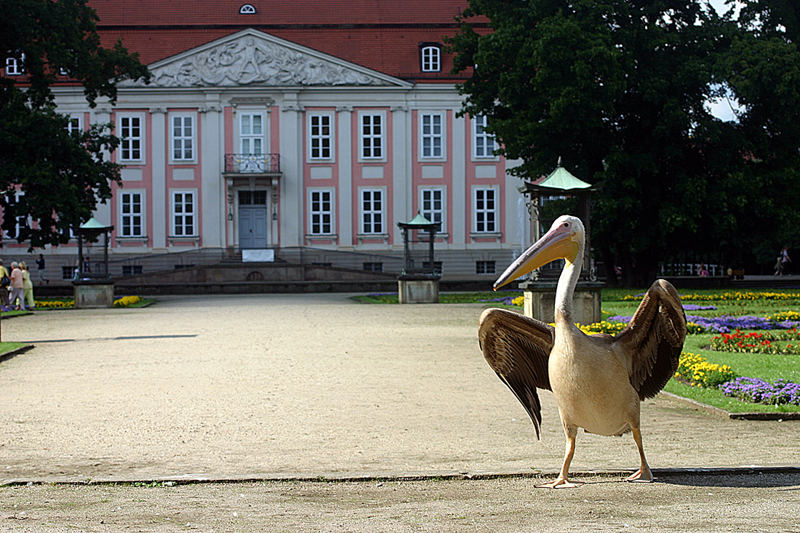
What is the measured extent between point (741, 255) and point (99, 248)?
33.2 meters

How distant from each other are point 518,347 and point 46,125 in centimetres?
3142

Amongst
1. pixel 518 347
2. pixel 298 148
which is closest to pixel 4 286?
pixel 298 148

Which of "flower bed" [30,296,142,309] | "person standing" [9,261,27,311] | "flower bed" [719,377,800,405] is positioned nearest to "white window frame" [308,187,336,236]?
"flower bed" [30,296,142,309]

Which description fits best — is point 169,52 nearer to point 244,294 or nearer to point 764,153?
point 244,294

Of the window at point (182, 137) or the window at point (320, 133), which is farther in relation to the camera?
the window at point (320, 133)

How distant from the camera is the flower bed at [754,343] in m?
15.6

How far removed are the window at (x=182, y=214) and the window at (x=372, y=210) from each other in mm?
8896

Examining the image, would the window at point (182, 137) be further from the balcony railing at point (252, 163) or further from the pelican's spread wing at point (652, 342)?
the pelican's spread wing at point (652, 342)

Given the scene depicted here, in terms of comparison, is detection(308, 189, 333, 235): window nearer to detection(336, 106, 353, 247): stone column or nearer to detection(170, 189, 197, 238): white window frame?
detection(336, 106, 353, 247): stone column

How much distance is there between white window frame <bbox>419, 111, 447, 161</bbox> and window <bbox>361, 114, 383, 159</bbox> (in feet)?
7.04

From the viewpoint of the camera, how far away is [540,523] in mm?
5781

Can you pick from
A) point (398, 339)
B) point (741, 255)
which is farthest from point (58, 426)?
point (741, 255)

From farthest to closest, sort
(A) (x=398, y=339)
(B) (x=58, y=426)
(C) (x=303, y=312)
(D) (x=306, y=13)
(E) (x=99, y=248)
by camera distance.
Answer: (D) (x=306, y=13) < (E) (x=99, y=248) < (C) (x=303, y=312) < (A) (x=398, y=339) < (B) (x=58, y=426)

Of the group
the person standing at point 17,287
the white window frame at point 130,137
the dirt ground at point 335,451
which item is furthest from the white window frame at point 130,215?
the dirt ground at point 335,451
